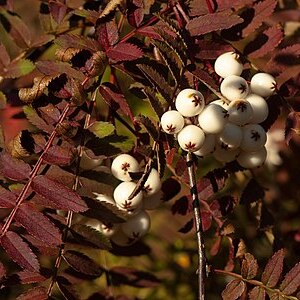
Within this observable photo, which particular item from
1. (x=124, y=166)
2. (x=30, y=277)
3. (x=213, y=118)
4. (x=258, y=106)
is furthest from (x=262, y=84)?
(x=30, y=277)

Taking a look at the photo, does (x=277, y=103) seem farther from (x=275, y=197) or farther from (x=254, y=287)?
(x=275, y=197)

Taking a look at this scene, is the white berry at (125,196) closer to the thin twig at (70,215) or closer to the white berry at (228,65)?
the thin twig at (70,215)

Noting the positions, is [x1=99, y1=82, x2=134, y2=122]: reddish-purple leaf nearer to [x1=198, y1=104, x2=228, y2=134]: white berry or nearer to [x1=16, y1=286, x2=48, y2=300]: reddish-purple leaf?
[x1=198, y1=104, x2=228, y2=134]: white berry

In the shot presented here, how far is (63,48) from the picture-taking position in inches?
38.7

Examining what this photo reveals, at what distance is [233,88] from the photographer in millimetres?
932

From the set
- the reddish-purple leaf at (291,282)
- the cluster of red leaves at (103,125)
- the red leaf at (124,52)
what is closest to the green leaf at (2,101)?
the cluster of red leaves at (103,125)

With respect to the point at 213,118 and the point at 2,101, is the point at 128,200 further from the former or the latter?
the point at 2,101

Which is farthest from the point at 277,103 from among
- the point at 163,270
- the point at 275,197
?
the point at 163,270

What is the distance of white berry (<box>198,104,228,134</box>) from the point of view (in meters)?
0.90

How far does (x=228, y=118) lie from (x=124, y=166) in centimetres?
17

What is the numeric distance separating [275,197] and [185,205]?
2.13 ft

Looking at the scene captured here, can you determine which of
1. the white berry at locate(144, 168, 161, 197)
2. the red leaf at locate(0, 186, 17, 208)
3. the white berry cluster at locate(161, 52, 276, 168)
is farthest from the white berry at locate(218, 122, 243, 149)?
the red leaf at locate(0, 186, 17, 208)

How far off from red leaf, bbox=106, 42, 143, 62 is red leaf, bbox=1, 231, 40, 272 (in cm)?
30

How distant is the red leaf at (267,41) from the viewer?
1.10 m
